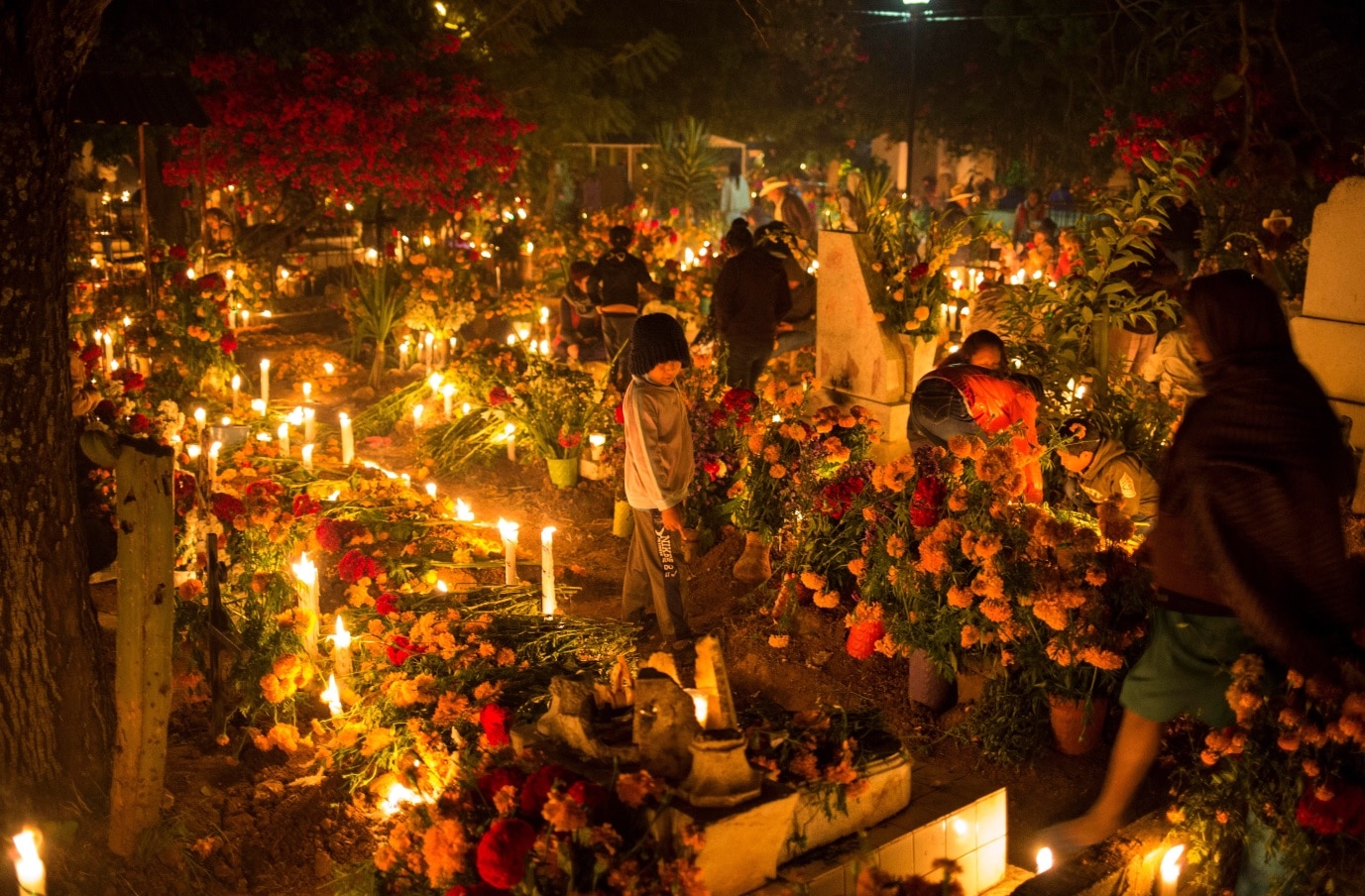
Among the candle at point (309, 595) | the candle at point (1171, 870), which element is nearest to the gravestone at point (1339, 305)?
the candle at point (1171, 870)

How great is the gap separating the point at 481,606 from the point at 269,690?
1.21 metres

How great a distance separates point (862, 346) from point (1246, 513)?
16.8 feet

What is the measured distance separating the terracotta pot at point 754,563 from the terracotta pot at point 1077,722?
2227 millimetres

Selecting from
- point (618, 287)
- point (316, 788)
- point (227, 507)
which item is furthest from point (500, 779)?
point (618, 287)

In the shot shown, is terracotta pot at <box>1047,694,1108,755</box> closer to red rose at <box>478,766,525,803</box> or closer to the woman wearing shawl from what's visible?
the woman wearing shawl

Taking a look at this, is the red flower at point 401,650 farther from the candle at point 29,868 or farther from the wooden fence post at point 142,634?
the candle at point 29,868

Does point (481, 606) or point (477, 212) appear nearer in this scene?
point (481, 606)

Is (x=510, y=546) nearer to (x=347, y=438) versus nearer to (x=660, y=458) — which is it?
(x=660, y=458)

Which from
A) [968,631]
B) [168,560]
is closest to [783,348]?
[968,631]

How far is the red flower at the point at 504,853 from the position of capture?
9.03ft

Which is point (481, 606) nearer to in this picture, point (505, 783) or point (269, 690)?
point (269, 690)

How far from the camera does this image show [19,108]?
3.85 metres

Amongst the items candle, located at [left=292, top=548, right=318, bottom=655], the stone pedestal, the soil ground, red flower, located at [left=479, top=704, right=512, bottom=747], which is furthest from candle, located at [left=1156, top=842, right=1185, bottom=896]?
the stone pedestal

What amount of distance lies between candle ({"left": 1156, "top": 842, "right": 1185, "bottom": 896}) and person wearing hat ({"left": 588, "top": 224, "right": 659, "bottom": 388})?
6.98 meters
